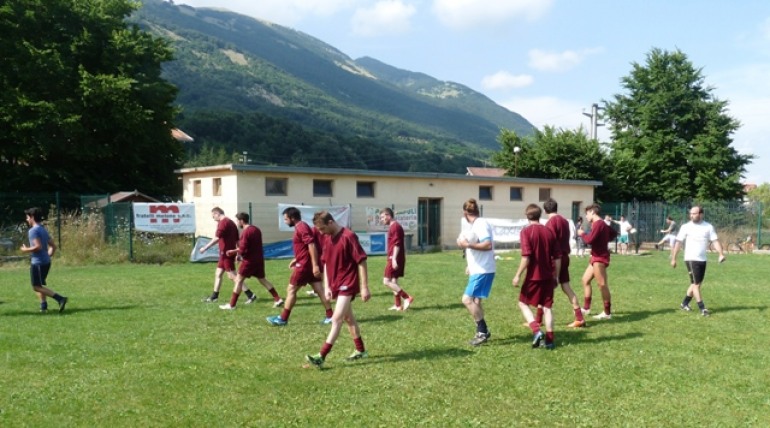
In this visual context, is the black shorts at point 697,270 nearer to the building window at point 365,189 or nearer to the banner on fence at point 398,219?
the banner on fence at point 398,219

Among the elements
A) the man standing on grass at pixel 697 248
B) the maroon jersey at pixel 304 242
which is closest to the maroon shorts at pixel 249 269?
the maroon jersey at pixel 304 242

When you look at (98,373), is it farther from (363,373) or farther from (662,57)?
(662,57)

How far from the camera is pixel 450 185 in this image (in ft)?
102

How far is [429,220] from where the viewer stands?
101 feet

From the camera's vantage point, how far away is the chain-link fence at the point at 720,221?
31.0m

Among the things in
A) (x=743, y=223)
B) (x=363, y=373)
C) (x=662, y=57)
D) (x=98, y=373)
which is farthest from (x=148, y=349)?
(x=662, y=57)

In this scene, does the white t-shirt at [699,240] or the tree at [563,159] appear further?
the tree at [563,159]

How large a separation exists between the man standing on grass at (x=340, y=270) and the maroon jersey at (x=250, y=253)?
3.87 m

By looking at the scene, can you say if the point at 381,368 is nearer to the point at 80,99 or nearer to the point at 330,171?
the point at 330,171

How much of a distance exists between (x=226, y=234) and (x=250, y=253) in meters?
0.92

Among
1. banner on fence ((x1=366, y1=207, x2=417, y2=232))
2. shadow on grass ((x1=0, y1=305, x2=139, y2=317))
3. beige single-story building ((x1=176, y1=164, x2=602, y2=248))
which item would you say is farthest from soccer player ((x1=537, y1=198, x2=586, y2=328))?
banner on fence ((x1=366, y1=207, x2=417, y2=232))

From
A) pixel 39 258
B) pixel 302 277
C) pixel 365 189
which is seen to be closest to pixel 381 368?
pixel 302 277

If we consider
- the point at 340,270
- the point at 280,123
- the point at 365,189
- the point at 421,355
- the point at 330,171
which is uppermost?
the point at 280,123

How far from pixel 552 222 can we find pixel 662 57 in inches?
1701
